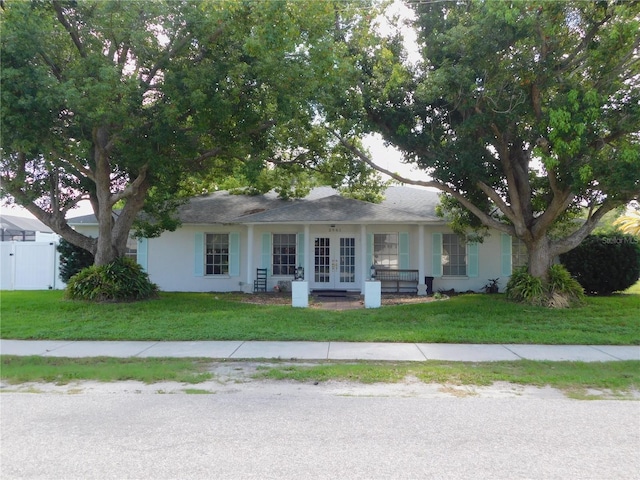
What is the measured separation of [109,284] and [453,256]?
11643mm

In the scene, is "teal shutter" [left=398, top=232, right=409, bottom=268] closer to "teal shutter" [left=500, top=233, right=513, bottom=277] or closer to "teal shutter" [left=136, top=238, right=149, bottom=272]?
"teal shutter" [left=500, top=233, right=513, bottom=277]

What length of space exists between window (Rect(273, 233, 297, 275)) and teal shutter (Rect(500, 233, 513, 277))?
7.57 metres

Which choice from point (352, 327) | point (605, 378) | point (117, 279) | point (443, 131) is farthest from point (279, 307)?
point (605, 378)

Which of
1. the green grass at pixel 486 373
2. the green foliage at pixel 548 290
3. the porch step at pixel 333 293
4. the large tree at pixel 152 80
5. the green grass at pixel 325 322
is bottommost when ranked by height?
the green grass at pixel 486 373

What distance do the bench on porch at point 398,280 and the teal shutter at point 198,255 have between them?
659 cm

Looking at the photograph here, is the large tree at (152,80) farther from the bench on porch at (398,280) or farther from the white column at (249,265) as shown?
the bench on porch at (398,280)

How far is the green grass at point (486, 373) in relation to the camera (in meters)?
6.97

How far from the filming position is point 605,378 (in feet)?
23.5

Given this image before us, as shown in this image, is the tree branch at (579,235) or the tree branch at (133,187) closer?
the tree branch at (579,235)

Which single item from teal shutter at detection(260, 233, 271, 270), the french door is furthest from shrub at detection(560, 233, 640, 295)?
teal shutter at detection(260, 233, 271, 270)

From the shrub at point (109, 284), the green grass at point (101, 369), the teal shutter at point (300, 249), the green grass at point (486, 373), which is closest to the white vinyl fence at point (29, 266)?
the shrub at point (109, 284)

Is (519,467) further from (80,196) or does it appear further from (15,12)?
(80,196)

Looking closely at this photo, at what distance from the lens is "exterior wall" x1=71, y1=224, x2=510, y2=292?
18375 millimetres

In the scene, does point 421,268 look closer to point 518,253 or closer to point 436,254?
point 436,254
